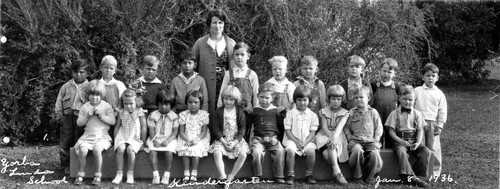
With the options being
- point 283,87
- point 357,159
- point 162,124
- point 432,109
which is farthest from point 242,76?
point 432,109

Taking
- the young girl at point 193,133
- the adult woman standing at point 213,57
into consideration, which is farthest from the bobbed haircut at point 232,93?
the adult woman standing at point 213,57

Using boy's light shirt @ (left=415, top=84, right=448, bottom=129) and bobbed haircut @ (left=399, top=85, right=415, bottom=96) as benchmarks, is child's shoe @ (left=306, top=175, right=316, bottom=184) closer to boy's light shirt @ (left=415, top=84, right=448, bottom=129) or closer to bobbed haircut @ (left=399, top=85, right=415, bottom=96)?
bobbed haircut @ (left=399, top=85, right=415, bottom=96)

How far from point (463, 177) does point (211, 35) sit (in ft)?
10.2

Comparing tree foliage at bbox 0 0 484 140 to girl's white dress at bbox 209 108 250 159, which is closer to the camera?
girl's white dress at bbox 209 108 250 159

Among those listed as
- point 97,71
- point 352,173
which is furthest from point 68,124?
point 352,173

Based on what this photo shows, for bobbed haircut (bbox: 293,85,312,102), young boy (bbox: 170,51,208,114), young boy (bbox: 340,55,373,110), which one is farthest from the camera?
young boy (bbox: 340,55,373,110)

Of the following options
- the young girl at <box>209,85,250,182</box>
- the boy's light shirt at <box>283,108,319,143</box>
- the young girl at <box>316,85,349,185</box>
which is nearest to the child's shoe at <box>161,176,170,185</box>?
the young girl at <box>209,85,250,182</box>

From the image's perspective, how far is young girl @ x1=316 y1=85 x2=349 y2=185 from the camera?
567 centimetres

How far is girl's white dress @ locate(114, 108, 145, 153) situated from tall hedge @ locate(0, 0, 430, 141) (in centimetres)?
160

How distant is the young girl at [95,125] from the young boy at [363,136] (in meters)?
2.44

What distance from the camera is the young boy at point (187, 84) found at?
19.4ft

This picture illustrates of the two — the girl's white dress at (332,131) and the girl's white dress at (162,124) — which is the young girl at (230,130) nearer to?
the girl's white dress at (162,124)

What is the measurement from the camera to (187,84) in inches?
233

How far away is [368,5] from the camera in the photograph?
8.45 metres
